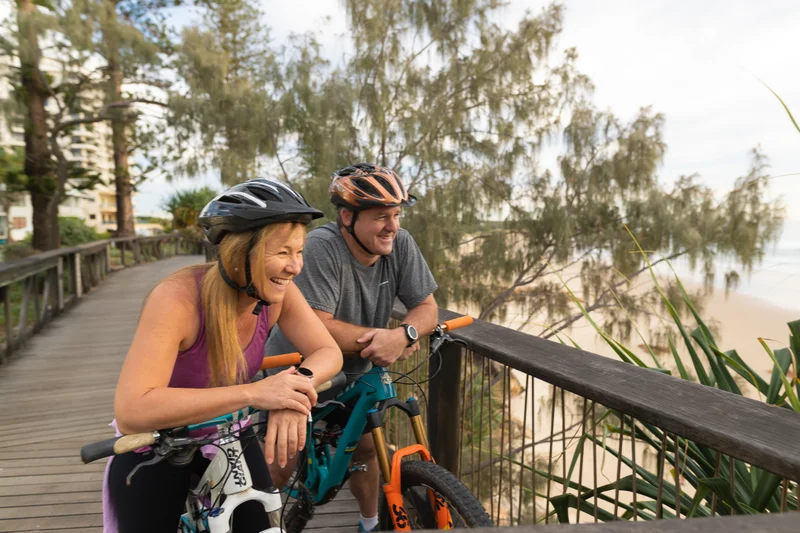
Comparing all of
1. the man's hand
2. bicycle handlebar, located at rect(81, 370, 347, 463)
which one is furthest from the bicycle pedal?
bicycle handlebar, located at rect(81, 370, 347, 463)

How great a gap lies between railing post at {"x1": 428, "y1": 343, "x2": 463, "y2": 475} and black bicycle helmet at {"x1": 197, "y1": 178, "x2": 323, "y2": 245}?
111 centimetres

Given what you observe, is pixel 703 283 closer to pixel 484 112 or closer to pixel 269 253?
pixel 484 112

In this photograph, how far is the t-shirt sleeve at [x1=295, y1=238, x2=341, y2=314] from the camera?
194 centimetres

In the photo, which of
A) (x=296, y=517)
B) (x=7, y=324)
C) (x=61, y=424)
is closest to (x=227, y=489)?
(x=296, y=517)

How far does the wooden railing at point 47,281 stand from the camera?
594 cm

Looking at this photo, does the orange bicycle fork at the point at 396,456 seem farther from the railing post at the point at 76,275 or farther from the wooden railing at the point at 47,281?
the railing post at the point at 76,275

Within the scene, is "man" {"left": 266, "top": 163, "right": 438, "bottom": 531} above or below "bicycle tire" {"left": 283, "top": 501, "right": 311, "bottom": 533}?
above

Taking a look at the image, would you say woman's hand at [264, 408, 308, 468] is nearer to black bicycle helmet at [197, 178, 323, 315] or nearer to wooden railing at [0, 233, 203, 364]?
black bicycle helmet at [197, 178, 323, 315]

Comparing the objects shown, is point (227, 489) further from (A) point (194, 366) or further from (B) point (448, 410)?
(B) point (448, 410)

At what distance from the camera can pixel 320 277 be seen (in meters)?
1.97

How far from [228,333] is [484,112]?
10475 millimetres

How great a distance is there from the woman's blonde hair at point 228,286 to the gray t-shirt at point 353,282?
1.80 ft

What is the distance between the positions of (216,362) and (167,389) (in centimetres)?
21

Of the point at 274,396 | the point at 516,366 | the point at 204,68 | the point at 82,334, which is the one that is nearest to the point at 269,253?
the point at 274,396
